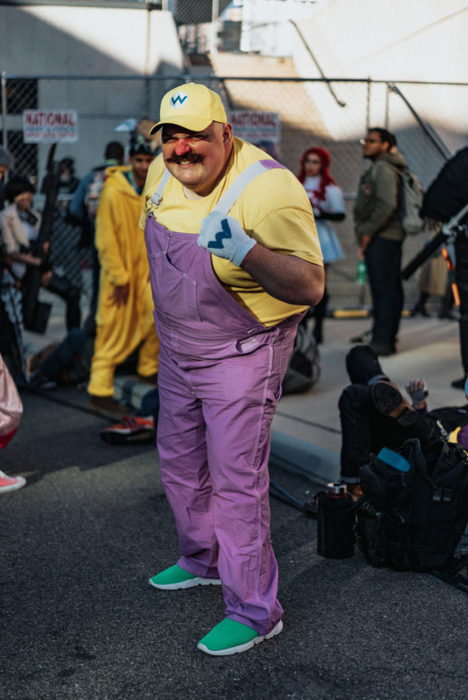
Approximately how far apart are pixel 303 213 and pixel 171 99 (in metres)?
0.58

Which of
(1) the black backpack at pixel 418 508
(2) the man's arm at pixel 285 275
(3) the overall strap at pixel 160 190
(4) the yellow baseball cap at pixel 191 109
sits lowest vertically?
(1) the black backpack at pixel 418 508

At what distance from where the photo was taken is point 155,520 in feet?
15.0

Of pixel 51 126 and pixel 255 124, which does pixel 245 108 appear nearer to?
pixel 255 124

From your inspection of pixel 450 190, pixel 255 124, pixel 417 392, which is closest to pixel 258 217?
pixel 417 392

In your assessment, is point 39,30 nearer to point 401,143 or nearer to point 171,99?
point 401,143

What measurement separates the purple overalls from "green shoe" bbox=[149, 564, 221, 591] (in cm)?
44

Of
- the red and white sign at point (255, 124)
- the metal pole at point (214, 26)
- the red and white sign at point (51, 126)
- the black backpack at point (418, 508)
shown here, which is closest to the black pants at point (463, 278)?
the black backpack at point (418, 508)

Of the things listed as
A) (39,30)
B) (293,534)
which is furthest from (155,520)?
(39,30)

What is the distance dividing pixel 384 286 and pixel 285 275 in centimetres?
551

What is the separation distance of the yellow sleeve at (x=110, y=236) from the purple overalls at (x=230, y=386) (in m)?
3.45

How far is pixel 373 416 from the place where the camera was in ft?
14.3

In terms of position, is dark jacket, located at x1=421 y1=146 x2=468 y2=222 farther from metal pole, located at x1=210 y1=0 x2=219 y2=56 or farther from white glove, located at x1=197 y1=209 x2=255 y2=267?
metal pole, located at x1=210 y1=0 x2=219 y2=56

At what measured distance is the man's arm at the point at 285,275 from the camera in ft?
9.16

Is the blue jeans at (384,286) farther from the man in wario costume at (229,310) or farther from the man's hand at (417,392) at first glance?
the man in wario costume at (229,310)
